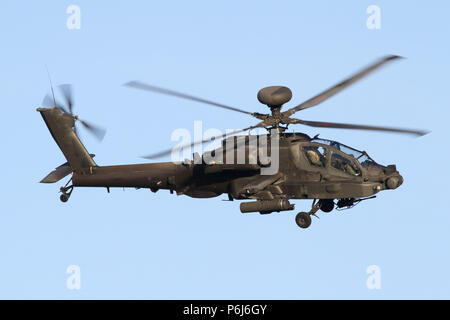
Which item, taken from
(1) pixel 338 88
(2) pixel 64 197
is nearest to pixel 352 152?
(1) pixel 338 88

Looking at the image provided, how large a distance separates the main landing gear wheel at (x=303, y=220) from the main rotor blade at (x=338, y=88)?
3799 millimetres

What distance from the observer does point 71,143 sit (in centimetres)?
3525

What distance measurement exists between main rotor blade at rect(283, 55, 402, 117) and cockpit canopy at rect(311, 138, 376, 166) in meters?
1.50

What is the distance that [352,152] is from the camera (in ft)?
98.3

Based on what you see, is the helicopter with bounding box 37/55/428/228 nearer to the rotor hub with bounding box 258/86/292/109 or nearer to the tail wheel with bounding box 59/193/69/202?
the rotor hub with bounding box 258/86/292/109

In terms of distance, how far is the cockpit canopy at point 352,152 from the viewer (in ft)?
97.6

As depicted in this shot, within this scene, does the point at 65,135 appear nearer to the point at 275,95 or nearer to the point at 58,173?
the point at 58,173

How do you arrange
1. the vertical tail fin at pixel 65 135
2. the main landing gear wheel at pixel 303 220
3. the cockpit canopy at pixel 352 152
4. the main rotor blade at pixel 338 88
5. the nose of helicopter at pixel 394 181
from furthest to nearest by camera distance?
1. the vertical tail fin at pixel 65 135
2. the cockpit canopy at pixel 352 152
3. the main landing gear wheel at pixel 303 220
4. the nose of helicopter at pixel 394 181
5. the main rotor blade at pixel 338 88

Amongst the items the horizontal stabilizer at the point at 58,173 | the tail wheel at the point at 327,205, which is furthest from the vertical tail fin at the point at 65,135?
the tail wheel at the point at 327,205

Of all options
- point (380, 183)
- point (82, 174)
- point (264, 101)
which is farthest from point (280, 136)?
point (82, 174)

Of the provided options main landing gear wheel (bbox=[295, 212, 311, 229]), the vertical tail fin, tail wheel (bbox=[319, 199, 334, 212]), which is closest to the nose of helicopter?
tail wheel (bbox=[319, 199, 334, 212])

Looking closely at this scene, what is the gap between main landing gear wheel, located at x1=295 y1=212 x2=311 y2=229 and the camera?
29.2 meters

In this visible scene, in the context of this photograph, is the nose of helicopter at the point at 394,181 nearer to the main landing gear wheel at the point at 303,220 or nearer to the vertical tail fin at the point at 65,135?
the main landing gear wheel at the point at 303,220

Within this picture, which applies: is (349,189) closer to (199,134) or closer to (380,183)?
(380,183)
